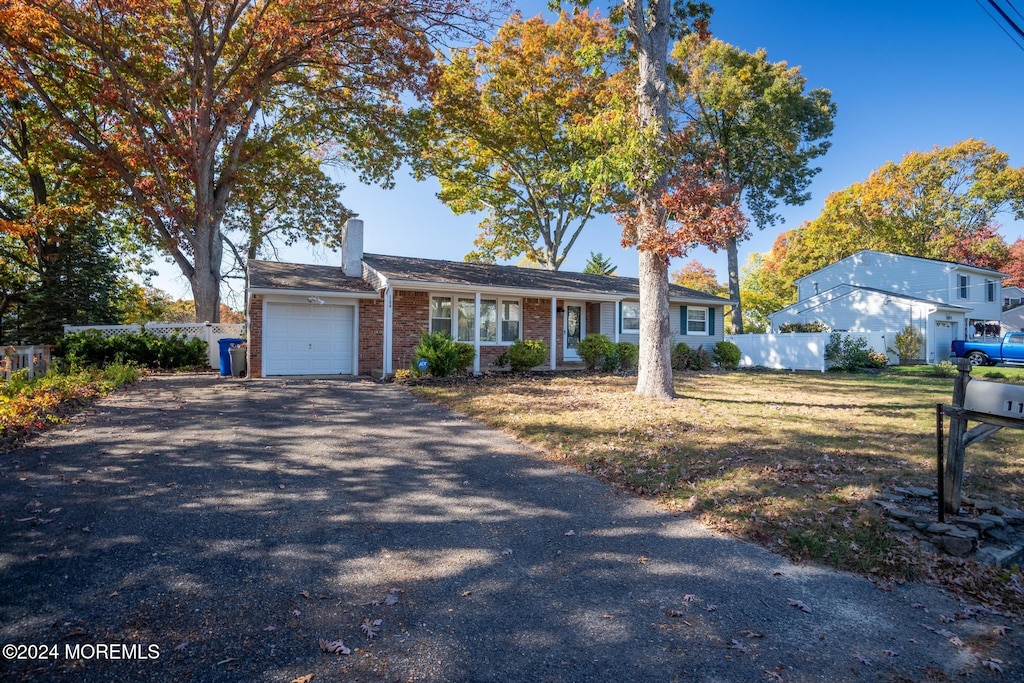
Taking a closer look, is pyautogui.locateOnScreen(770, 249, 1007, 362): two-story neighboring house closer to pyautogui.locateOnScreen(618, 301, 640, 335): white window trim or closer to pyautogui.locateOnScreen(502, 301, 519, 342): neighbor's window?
pyautogui.locateOnScreen(618, 301, 640, 335): white window trim

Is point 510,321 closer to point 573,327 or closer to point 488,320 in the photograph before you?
point 488,320

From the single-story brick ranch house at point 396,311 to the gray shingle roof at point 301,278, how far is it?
1.2 inches

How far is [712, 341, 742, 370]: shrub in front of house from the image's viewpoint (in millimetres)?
20031

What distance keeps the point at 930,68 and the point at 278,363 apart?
20.0 metres

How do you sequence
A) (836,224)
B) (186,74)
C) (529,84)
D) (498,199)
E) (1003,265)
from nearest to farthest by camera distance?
(186,74) → (529,84) → (498,199) → (836,224) → (1003,265)

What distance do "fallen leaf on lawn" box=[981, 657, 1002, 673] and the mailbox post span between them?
1.69m

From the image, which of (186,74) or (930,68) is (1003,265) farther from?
(186,74)

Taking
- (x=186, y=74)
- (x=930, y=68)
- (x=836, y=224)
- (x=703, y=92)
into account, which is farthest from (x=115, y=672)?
(x=836, y=224)

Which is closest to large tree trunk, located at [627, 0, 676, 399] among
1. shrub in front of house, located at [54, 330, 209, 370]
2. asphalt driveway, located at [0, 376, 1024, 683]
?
asphalt driveway, located at [0, 376, 1024, 683]

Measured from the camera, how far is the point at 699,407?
942 centimetres

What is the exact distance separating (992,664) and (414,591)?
314 centimetres

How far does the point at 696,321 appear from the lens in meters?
20.9

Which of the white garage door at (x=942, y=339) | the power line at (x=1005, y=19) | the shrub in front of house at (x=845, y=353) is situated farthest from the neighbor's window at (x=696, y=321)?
the power line at (x=1005, y=19)

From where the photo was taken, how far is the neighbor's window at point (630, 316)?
63.4 ft
